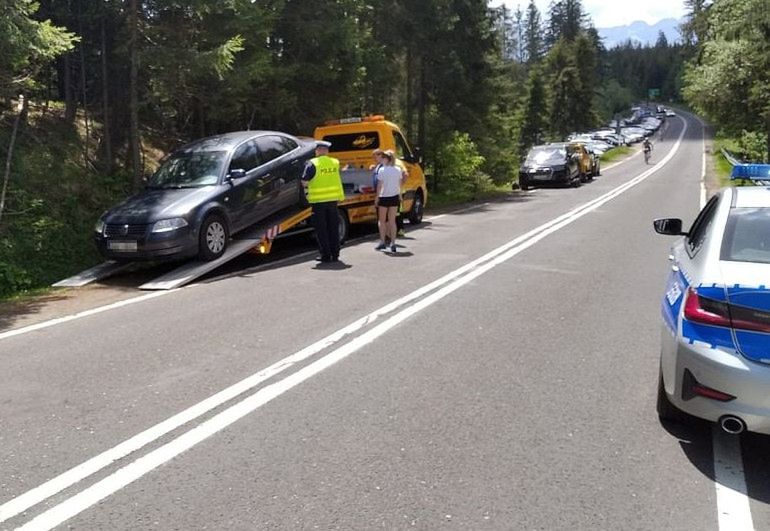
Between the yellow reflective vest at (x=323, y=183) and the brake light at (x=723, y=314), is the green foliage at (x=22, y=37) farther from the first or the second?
the brake light at (x=723, y=314)

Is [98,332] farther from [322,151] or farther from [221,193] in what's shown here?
[322,151]

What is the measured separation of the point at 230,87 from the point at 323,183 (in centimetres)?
501

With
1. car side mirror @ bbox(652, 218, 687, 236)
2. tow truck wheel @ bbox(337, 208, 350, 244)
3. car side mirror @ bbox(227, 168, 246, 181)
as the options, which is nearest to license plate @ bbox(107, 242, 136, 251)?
car side mirror @ bbox(227, 168, 246, 181)

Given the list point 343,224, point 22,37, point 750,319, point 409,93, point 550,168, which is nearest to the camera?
point 750,319

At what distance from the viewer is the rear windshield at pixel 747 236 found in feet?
13.8

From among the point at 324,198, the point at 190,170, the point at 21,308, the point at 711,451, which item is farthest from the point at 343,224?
the point at 711,451

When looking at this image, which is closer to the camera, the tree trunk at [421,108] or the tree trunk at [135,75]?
the tree trunk at [135,75]

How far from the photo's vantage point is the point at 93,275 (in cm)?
1055

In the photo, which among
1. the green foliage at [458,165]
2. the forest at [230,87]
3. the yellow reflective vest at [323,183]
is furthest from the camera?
the green foliage at [458,165]

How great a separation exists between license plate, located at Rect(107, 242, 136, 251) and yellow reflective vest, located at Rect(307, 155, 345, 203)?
9.10 feet

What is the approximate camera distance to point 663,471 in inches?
157

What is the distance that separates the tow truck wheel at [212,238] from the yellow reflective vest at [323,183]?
4.69 ft

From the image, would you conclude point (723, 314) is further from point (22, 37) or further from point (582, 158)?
point (582, 158)

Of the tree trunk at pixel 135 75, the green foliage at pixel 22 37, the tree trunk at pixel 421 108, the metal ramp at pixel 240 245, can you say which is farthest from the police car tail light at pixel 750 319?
the tree trunk at pixel 421 108
